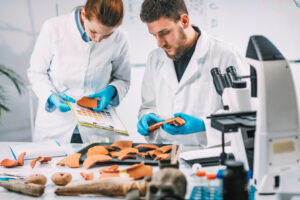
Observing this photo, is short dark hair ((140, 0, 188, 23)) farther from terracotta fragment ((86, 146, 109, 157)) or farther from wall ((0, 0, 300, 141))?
wall ((0, 0, 300, 141))

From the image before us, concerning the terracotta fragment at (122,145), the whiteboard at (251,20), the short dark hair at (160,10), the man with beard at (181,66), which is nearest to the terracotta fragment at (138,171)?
the terracotta fragment at (122,145)

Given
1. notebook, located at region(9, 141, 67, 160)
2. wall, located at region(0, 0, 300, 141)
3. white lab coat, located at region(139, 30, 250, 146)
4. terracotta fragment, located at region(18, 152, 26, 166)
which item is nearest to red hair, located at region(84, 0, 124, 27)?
white lab coat, located at region(139, 30, 250, 146)

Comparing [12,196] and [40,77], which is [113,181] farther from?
[40,77]

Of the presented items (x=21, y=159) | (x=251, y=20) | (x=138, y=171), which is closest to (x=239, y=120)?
(x=138, y=171)

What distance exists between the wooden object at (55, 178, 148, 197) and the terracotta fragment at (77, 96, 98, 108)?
3.00 feet

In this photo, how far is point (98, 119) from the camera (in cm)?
199

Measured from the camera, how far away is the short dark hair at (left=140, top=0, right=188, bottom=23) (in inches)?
80.3

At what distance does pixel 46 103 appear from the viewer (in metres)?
2.33

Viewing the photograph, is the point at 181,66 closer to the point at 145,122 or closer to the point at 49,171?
the point at 145,122

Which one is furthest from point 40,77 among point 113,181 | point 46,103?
point 113,181

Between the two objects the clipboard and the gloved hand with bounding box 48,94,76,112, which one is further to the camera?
the gloved hand with bounding box 48,94,76,112

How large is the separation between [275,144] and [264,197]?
19 centimetres

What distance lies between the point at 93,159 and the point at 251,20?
256 cm

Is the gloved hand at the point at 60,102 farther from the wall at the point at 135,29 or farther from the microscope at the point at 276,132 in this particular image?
the wall at the point at 135,29
